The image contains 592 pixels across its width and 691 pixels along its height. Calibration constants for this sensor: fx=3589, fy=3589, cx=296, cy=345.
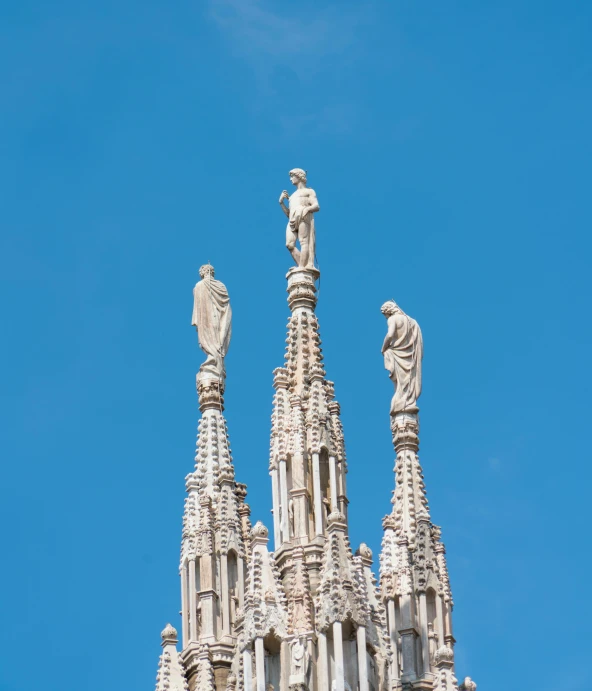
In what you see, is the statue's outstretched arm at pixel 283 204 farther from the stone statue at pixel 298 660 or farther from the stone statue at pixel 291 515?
the stone statue at pixel 298 660

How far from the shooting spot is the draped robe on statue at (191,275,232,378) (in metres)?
71.5

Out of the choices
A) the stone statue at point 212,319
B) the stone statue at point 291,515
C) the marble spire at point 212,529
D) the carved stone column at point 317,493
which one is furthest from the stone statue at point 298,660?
the stone statue at point 212,319

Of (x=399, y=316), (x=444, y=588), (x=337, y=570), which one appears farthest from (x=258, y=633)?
(x=399, y=316)

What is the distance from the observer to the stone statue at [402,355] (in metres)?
69.9

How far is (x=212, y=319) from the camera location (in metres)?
72.1

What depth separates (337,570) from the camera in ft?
204

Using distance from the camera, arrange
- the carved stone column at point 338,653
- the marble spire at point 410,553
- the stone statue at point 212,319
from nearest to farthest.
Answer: the carved stone column at point 338,653 → the marble spire at point 410,553 → the stone statue at point 212,319

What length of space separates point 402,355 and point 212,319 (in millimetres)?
4262

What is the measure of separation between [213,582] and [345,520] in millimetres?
4871

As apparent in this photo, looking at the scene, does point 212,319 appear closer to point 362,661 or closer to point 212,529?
point 212,529

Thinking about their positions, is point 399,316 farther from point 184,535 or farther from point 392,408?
point 184,535

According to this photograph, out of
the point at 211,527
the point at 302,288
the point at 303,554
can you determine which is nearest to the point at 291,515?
the point at 303,554

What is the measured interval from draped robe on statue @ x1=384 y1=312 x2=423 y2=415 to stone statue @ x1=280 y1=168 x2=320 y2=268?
8.74ft

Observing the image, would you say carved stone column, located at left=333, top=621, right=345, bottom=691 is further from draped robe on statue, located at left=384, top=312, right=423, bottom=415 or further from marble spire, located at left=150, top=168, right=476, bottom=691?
draped robe on statue, located at left=384, top=312, right=423, bottom=415
